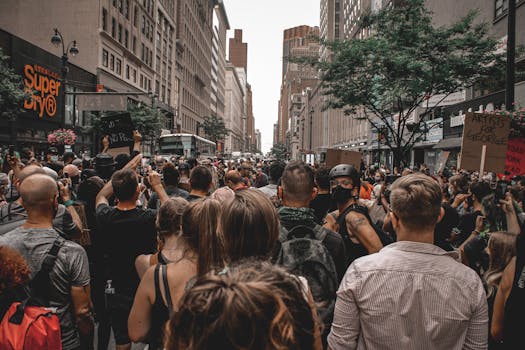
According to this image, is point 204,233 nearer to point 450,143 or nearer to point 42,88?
point 450,143

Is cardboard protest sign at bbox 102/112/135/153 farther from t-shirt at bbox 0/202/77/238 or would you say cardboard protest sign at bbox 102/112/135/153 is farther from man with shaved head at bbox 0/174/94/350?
A: man with shaved head at bbox 0/174/94/350

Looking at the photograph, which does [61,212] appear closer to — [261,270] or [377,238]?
[377,238]

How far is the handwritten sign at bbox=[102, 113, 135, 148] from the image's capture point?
852 centimetres

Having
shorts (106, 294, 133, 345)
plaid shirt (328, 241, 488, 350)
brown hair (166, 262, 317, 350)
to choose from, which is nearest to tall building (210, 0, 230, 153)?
shorts (106, 294, 133, 345)

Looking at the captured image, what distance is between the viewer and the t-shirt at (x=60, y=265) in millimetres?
3045

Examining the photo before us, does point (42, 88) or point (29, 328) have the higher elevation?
point (42, 88)

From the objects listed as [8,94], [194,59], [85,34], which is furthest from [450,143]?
[194,59]

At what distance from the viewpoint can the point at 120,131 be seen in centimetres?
856

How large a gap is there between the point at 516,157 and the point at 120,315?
7.10 metres

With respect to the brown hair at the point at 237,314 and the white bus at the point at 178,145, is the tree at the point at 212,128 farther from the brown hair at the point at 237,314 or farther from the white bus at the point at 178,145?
the brown hair at the point at 237,314

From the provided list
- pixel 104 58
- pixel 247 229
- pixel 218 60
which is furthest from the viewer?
pixel 218 60

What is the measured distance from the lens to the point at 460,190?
8.17 meters

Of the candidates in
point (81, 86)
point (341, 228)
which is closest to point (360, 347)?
point (341, 228)

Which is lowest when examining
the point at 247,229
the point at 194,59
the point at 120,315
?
the point at 120,315
